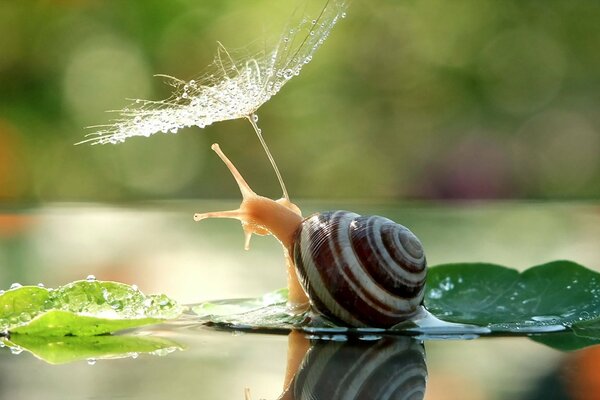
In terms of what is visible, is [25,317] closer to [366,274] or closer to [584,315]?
[366,274]

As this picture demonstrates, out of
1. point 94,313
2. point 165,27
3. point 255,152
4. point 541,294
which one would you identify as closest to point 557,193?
point 255,152

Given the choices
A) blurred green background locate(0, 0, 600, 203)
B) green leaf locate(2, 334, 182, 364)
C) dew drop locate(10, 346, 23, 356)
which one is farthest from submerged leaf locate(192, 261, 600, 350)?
blurred green background locate(0, 0, 600, 203)

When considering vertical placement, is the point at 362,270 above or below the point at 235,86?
below

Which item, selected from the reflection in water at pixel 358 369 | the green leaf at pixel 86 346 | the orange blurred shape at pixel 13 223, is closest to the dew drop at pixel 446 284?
the reflection in water at pixel 358 369

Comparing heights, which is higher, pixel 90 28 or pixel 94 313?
pixel 90 28

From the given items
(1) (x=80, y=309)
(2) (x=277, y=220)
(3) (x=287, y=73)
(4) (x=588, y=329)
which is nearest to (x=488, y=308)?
(4) (x=588, y=329)

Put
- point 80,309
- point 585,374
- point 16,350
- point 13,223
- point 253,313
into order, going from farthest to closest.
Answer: point 13,223 → point 253,313 → point 80,309 → point 16,350 → point 585,374

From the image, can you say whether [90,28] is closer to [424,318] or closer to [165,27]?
[165,27]

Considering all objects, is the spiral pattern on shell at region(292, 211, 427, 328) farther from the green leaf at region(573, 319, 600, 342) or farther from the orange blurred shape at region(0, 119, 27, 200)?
the orange blurred shape at region(0, 119, 27, 200)
